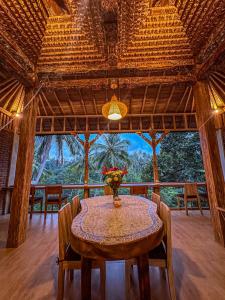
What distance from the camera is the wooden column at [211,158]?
9.38 feet

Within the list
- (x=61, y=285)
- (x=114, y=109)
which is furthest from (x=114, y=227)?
(x=114, y=109)

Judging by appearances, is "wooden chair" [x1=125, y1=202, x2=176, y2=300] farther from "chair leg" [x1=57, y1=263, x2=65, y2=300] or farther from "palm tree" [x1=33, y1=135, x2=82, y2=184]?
"palm tree" [x1=33, y1=135, x2=82, y2=184]

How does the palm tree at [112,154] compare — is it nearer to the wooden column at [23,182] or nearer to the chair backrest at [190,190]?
the chair backrest at [190,190]

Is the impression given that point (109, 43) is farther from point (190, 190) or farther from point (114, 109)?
point (190, 190)

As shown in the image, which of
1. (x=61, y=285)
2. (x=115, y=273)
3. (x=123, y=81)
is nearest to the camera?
(x=61, y=285)

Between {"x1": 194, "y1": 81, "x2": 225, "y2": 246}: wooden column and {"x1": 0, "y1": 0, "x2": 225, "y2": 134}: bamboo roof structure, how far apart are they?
473 millimetres

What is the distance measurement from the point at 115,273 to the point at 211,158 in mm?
2522

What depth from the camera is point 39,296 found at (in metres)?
1.61

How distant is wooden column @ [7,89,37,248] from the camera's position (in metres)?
2.88

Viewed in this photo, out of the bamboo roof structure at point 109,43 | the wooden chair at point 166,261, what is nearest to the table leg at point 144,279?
the wooden chair at point 166,261

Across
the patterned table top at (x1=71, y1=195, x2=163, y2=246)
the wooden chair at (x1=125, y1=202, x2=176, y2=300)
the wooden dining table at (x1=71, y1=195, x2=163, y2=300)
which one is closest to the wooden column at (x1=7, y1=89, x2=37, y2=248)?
the patterned table top at (x1=71, y1=195, x2=163, y2=246)

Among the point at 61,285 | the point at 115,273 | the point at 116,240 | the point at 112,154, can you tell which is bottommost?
the point at 115,273

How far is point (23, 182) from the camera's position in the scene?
305 centimetres

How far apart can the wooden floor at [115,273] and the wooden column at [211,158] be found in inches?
16.4
